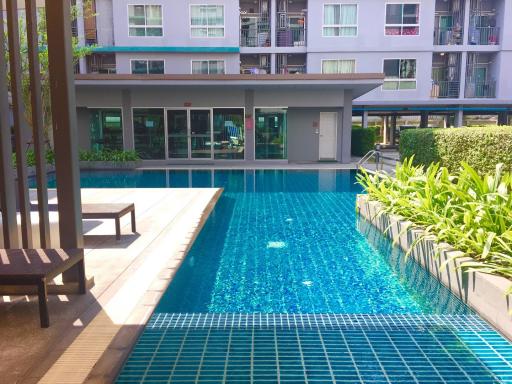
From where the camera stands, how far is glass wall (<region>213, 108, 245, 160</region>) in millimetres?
19469

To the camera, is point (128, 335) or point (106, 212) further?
point (106, 212)

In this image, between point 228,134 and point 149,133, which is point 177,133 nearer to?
point 149,133

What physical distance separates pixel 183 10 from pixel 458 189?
23.3 metres

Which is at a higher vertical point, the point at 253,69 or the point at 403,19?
the point at 403,19

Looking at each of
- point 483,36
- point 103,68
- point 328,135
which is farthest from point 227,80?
point 483,36

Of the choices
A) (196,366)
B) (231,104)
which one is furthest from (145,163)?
(196,366)

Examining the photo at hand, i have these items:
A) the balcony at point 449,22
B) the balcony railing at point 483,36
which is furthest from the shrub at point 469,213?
the balcony railing at point 483,36

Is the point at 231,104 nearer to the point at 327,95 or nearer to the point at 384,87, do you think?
the point at 327,95

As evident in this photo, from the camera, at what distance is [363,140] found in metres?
22.7

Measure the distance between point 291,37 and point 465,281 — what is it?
82.2ft

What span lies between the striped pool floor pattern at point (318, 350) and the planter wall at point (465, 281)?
126 mm

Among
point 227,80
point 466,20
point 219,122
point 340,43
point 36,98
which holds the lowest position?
point 36,98

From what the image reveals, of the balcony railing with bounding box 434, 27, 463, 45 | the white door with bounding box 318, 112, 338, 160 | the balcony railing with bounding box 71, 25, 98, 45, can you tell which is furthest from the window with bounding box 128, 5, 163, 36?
the balcony railing with bounding box 434, 27, 463, 45

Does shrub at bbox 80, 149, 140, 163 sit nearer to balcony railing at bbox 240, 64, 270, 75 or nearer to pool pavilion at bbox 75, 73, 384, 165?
pool pavilion at bbox 75, 73, 384, 165
